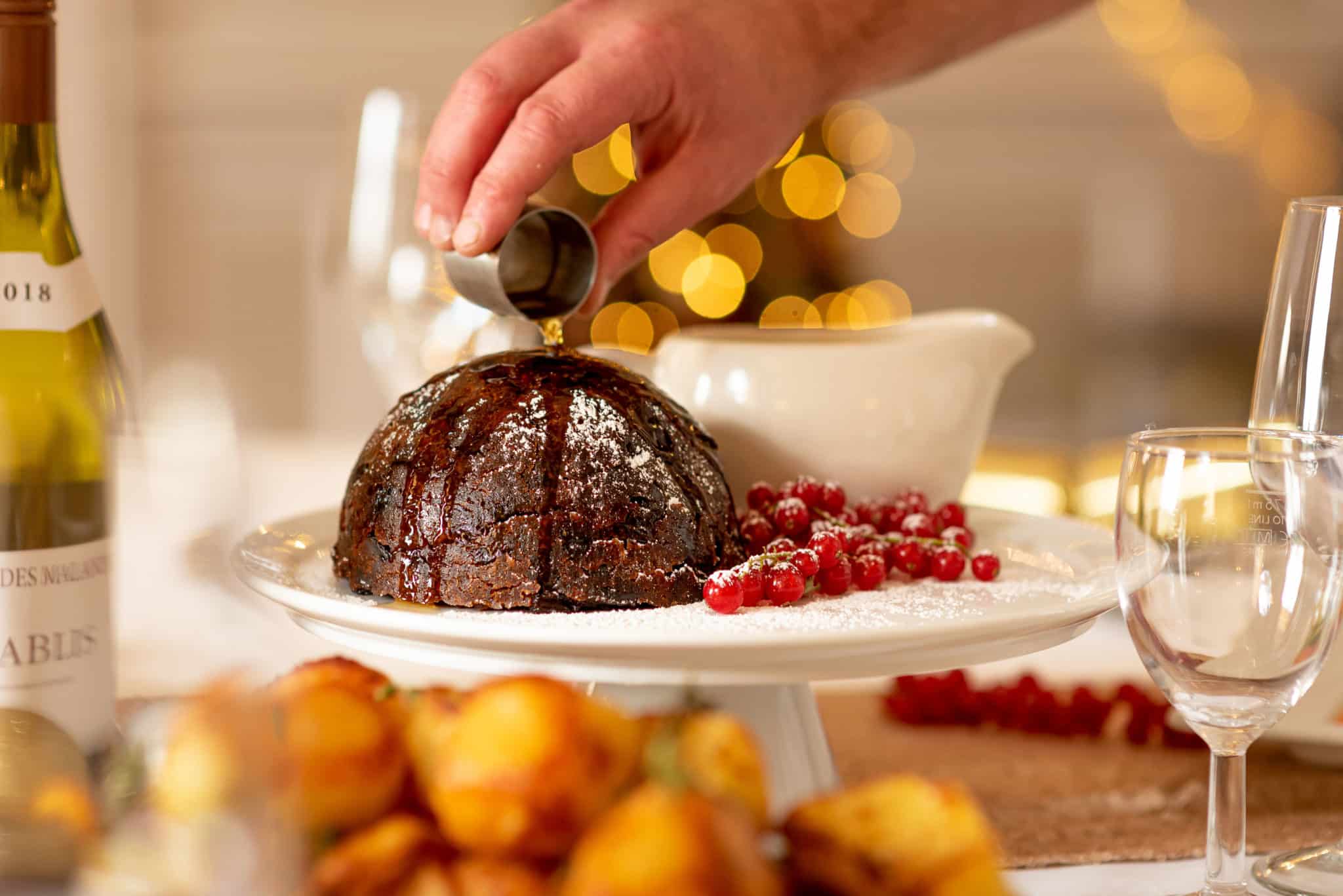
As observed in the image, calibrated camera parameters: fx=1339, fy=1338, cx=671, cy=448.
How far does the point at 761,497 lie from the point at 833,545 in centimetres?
21

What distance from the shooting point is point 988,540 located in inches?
40.1

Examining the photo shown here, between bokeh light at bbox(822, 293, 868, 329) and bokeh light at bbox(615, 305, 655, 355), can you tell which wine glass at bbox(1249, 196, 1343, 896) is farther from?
bokeh light at bbox(615, 305, 655, 355)

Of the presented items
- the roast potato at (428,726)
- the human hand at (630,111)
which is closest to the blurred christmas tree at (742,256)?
the human hand at (630,111)

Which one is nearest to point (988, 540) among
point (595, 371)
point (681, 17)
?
point (595, 371)

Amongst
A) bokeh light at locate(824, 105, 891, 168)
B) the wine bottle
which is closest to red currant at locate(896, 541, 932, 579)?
the wine bottle

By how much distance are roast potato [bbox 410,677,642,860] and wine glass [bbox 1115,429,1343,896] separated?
35 centimetres

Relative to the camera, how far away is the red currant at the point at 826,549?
2.69 feet

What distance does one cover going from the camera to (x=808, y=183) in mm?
2855

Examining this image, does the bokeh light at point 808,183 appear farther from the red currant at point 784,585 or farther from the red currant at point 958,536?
the red currant at point 784,585

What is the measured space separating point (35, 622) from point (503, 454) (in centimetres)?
33

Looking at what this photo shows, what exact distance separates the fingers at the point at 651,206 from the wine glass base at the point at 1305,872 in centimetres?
69

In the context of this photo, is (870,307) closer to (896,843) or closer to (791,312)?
(791,312)

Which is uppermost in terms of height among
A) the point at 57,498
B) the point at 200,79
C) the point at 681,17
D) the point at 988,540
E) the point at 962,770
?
the point at 200,79

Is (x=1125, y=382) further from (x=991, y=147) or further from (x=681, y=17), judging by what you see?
(x=681, y=17)
